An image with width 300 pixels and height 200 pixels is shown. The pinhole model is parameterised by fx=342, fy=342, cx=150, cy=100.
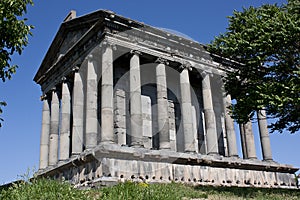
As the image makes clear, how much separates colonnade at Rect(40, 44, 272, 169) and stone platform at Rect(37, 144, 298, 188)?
103cm

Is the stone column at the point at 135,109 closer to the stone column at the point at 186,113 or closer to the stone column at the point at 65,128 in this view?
the stone column at the point at 186,113

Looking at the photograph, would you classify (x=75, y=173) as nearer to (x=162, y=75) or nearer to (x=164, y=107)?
(x=164, y=107)

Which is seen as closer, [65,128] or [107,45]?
[107,45]

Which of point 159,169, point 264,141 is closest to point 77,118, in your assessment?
point 159,169

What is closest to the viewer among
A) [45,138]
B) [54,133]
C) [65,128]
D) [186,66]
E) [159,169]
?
[159,169]

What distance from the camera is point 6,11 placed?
10719 millimetres

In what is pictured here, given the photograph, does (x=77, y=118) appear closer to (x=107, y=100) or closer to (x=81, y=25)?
(x=107, y=100)

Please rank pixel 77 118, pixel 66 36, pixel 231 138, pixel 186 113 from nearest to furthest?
pixel 77 118 → pixel 186 113 → pixel 231 138 → pixel 66 36

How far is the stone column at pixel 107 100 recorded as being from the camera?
712 inches

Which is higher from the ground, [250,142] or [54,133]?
[54,133]

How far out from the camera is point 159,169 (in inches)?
707

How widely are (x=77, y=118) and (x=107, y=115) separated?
3284 mm

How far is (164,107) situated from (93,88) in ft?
14.4

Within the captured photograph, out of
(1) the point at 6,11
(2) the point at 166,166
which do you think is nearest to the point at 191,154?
(2) the point at 166,166
